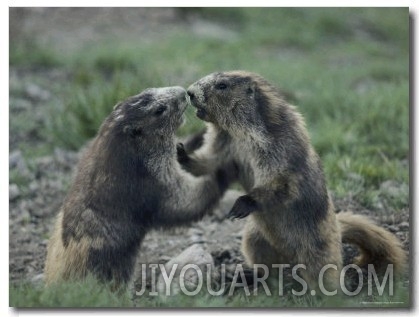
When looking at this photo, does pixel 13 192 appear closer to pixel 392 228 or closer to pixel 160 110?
pixel 160 110

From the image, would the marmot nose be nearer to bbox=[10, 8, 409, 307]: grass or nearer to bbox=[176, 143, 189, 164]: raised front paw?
bbox=[176, 143, 189, 164]: raised front paw

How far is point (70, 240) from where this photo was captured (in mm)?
4184

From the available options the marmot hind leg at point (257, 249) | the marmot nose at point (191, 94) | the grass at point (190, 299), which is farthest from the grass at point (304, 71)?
the marmot nose at point (191, 94)

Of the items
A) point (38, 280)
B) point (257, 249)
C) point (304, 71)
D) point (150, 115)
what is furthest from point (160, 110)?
point (304, 71)

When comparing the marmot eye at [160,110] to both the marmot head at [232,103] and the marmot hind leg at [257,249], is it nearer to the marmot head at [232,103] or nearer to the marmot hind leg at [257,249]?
the marmot head at [232,103]

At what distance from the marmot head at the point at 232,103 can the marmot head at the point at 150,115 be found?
14 cm

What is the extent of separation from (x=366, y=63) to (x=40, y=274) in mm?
2621

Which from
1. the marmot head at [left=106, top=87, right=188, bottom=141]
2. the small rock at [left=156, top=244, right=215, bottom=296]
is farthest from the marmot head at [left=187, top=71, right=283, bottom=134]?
the small rock at [left=156, top=244, right=215, bottom=296]

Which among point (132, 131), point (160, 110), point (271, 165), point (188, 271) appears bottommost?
point (188, 271)

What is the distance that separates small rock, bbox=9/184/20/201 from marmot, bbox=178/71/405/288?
1216mm

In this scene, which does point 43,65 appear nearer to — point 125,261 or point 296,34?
point 296,34

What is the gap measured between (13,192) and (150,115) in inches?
48.8

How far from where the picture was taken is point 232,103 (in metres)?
4.23

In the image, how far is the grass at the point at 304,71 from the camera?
5.15 metres
